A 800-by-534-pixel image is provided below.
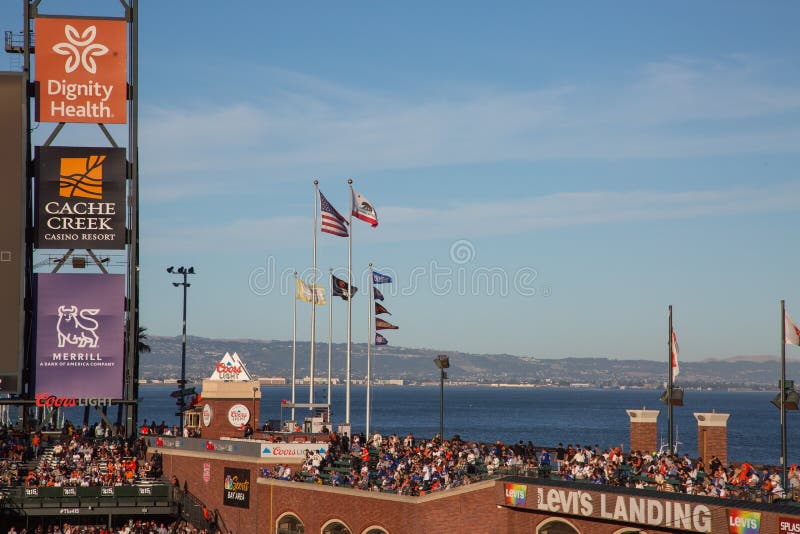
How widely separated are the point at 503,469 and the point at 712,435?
29.1 ft

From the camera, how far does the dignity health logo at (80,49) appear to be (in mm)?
53719

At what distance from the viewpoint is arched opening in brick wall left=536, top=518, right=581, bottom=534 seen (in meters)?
34.5

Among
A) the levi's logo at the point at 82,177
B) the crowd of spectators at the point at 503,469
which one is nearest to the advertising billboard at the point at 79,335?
the levi's logo at the point at 82,177

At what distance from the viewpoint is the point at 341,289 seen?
52.6 m

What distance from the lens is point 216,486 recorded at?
48594 mm

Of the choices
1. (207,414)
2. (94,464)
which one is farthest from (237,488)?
(94,464)

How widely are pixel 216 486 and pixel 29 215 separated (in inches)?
668

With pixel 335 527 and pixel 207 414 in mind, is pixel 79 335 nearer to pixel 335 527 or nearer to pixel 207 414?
pixel 207 414

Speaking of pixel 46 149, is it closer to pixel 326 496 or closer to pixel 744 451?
pixel 326 496

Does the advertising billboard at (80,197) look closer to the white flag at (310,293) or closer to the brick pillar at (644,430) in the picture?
the white flag at (310,293)

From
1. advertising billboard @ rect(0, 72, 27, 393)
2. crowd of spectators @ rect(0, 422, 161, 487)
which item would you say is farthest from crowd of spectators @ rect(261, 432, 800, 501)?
advertising billboard @ rect(0, 72, 27, 393)

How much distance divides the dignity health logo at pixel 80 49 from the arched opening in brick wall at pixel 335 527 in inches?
1066

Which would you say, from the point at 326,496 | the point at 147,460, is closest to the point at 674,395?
the point at 326,496

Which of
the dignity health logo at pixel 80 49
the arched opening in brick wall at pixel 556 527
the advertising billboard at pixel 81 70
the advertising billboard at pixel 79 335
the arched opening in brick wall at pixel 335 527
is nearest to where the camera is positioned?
the arched opening in brick wall at pixel 556 527
